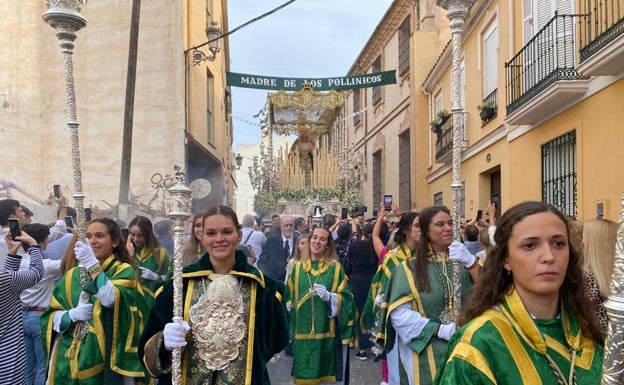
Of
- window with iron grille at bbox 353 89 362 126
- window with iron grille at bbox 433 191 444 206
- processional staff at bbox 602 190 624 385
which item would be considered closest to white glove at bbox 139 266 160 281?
processional staff at bbox 602 190 624 385

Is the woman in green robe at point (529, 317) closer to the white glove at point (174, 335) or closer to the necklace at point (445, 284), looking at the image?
the white glove at point (174, 335)

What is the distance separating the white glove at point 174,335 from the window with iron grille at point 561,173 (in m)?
7.11

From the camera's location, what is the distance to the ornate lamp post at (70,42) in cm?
404

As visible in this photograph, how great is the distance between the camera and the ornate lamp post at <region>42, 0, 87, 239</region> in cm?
404

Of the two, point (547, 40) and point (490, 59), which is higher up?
point (490, 59)

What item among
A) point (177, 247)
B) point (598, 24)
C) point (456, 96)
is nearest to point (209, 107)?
point (598, 24)

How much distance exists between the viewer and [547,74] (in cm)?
908

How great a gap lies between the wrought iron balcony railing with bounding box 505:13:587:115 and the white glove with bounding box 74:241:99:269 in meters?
6.66

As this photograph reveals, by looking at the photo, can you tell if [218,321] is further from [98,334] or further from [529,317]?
[529,317]

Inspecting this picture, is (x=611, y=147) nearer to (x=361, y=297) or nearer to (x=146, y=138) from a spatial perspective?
(x=361, y=297)

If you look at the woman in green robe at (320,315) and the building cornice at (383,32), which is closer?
the woman in green robe at (320,315)

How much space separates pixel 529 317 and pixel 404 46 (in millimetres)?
21018

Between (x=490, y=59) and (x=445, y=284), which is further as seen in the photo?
(x=490, y=59)

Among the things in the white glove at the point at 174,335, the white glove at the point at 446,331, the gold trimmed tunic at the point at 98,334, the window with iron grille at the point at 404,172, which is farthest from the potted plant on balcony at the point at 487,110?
the white glove at the point at 174,335
